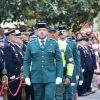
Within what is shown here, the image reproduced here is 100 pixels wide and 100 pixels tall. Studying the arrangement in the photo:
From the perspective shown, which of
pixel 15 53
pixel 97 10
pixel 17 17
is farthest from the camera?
pixel 97 10

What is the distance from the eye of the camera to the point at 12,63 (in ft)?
38.3

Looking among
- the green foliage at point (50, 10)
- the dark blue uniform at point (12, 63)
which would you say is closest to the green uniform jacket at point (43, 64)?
the dark blue uniform at point (12, 63)

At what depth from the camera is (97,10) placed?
2012 cm

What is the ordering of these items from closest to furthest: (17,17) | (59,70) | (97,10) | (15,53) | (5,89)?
(59,70), (5,89), (15,53), (17,17), (97,10)

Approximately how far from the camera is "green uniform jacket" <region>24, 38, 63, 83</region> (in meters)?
9.84

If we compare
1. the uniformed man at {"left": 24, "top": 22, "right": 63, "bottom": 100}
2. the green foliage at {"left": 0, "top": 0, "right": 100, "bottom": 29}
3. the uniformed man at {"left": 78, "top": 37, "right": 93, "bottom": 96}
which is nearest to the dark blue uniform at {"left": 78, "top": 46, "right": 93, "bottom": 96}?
the uniformed man at {"left": 78, "top": 37, "right": 93, "bottom": 96}

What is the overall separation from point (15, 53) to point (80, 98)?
4293 millimetres

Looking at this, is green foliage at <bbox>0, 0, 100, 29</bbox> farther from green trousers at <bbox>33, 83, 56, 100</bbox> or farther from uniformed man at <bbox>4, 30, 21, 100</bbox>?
green trousers at <bbox>33, 83, 56, 100</bbox>

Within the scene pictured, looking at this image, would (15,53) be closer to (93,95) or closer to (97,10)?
(93,95)

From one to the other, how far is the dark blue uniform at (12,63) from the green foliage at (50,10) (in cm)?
555

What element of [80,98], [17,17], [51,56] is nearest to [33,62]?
[51,56]

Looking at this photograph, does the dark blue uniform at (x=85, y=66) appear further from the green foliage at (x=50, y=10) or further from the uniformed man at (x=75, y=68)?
the uniformed man at (x=75, y=68)

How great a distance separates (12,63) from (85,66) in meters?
4.78

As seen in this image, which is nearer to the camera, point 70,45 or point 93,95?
point 70,45
